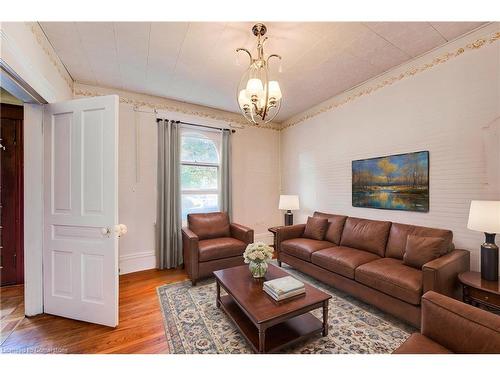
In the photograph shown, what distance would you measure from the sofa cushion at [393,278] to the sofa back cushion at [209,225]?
199 centimetres

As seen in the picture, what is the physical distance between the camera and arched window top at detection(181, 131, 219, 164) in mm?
A: 3730

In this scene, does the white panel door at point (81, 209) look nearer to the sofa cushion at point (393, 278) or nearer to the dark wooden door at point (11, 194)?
the dark wooden door at point (11, 194)

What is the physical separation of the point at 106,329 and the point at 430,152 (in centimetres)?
368

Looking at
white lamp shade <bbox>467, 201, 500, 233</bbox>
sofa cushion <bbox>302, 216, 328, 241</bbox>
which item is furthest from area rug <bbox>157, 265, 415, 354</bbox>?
white lamp shade <bbox>467, 201, 500, 233</bbox>

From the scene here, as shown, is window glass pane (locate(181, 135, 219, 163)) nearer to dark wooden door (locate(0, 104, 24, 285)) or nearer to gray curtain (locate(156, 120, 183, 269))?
gray curtain (locate(156, 120, 183, 269))

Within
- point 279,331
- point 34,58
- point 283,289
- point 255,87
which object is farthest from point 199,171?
point 279,331

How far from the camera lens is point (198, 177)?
152 inches

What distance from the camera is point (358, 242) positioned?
109 inches

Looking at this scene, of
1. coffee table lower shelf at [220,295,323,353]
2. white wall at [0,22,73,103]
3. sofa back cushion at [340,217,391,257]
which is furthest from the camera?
sofa back cushion at [340,217,391,257]

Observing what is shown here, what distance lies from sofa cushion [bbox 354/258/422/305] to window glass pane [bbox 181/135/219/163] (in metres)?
2.90
